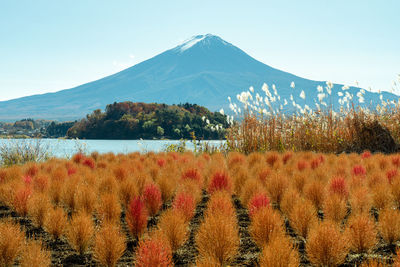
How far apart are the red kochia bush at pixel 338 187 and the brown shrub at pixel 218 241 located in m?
1.84

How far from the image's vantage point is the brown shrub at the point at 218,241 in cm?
229

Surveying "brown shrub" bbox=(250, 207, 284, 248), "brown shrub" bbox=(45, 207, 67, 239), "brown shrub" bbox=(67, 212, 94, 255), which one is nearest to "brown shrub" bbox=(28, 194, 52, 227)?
"brown shrub" bbox=(45, 207, 67, 239)

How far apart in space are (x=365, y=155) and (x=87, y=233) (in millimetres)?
5768

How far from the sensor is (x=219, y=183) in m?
4.25

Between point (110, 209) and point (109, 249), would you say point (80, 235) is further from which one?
point (110, 209)

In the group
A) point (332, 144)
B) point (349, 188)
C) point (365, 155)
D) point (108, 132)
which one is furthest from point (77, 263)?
point (108, 132)

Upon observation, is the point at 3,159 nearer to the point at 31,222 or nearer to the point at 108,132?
the point at 31,222

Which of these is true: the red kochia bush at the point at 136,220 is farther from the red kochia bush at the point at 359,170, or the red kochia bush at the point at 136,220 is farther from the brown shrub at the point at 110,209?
the red kochia bush at the point at 359,170

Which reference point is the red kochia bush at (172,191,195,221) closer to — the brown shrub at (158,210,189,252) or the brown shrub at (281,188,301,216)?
the brown shrub at (158,210,189,252)

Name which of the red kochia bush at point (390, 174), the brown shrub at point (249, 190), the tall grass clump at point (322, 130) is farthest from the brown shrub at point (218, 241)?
the tall grass clump at point (322, 130)

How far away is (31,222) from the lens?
347cm

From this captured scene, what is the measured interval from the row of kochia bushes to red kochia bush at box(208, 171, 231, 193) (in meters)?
0.01

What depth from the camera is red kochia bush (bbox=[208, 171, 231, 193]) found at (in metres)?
4.19

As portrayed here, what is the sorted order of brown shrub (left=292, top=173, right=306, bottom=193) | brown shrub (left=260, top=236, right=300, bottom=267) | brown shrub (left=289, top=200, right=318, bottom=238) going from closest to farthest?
brown shrub (left=260, top=236, right=300, bottom=267) < brown shrub (left=289, top=200, right=318, bottom=238) < brown shrub (left=292, top=173, right=306, bottom=193)
